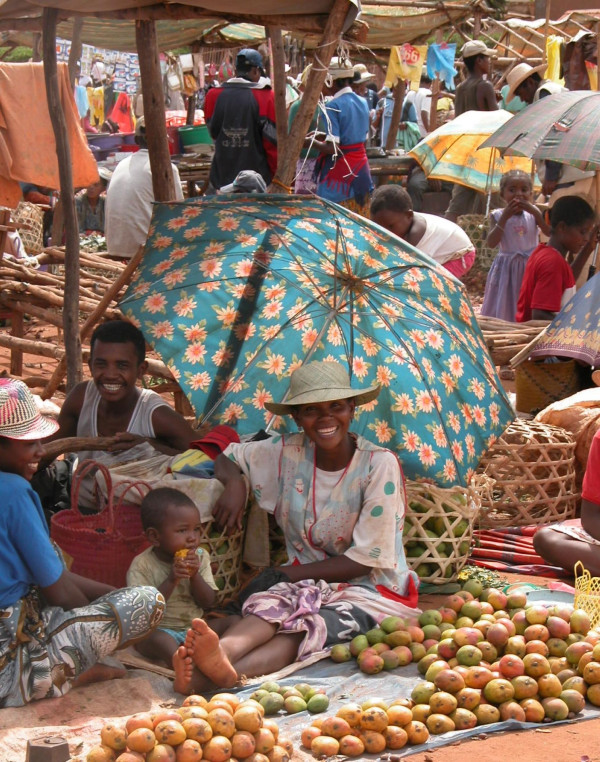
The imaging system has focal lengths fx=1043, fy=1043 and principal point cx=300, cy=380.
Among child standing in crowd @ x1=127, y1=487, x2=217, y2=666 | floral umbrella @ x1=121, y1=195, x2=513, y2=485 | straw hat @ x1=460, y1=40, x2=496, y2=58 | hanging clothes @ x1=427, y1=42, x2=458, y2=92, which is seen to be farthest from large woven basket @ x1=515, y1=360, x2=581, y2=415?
hanging clothes @ x1=427, y1=42, x2=458, y2=92

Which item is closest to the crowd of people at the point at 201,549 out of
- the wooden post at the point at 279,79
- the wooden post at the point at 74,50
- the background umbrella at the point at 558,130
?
the wooden post at the point at 279,79

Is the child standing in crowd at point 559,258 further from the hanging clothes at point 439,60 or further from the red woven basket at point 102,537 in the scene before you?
the hanging clothes at point 439,60

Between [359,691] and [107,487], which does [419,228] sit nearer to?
[107,487]

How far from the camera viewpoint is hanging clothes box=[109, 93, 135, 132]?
1952 centimetres

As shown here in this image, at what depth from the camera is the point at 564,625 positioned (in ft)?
11.7

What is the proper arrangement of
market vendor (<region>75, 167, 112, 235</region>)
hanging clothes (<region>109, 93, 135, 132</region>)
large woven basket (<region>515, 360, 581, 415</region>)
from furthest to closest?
hanging clothes (<region>109, 93, 135, 132</region>), market vendor (<region>75, 167, 112, 235</region>), large woven basket (<region>515, 360, 581, 415</region>)

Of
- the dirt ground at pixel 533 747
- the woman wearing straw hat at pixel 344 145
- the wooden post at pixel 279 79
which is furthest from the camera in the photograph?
the woman wearing straw hat at pixel 344 145

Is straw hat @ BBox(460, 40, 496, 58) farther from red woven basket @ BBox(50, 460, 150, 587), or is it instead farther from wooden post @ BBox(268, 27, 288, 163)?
red woven basket @ BBox(50, 460, 150, 587)

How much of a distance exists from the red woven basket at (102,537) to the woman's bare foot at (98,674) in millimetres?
520

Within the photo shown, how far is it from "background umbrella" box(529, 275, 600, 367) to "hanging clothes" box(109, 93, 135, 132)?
15.0 meters

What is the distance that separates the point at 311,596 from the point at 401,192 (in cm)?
283

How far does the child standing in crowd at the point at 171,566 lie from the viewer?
11.7ft

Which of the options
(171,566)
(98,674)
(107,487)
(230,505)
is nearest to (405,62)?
(230,505)

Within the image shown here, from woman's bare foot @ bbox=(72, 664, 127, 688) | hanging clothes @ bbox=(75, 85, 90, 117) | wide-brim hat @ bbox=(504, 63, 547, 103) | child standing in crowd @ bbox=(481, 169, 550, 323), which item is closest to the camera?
woman's bare foot @ bbox=(72, 664, 127, 688)
